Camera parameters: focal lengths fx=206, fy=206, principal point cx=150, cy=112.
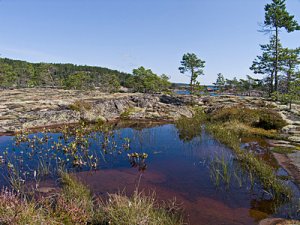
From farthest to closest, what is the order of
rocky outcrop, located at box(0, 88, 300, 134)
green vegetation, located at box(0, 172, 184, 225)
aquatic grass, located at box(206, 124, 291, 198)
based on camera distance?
1. rocky outcrop, located at box(0, 88, 300, 134)
2. aquatic grass, located at box(206, 124, 291, 198)
3. green vegetation, located at box(0, 172, 184, 225)

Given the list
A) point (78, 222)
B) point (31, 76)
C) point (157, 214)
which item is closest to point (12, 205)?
point (78, 222)

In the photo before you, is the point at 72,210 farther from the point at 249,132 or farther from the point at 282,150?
the point at 249,132

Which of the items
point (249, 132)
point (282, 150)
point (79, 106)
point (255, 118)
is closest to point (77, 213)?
point (282, 150)

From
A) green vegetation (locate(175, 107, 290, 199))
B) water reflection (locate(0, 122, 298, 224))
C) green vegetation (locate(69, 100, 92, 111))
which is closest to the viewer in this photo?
water reflection (locate(0, 122, 298, 224))

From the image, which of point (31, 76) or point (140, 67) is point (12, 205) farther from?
point (31, 76)

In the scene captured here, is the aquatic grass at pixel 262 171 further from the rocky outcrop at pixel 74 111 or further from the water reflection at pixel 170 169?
the rocky outcrop at pixel 74 111

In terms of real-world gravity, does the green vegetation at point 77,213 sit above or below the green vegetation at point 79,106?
below

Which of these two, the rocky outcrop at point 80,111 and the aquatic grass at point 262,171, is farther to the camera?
the rocky outcrop at point 80,111

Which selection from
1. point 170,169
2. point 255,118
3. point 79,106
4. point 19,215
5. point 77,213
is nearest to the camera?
point 19,215

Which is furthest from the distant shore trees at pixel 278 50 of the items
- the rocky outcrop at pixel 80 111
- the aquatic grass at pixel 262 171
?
the aquatic grass at pixel 262 171

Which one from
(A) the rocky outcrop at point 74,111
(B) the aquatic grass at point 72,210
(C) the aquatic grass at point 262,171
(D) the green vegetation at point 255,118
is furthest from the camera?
(A) the rocky outcrop at point 74,111

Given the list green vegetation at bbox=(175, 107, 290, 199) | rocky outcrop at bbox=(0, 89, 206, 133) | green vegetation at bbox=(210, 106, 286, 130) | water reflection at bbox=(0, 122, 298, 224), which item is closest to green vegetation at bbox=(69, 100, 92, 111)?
rocky outcrop at bbox=(0, 89, 206, 133)

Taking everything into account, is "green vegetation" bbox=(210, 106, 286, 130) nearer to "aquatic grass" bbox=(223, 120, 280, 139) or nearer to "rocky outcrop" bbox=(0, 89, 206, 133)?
"aquatic grass" bbox=(223, 120, 280, 139)

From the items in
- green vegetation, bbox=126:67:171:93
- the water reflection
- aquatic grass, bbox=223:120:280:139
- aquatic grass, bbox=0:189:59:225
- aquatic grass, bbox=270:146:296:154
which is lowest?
the water reflection
